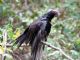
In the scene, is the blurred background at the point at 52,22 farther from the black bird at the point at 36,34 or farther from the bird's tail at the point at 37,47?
the bird's tail at the point at 37,47

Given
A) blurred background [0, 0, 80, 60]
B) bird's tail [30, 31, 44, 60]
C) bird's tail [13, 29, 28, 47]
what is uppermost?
bird's tail [13, 29, 28, 47]

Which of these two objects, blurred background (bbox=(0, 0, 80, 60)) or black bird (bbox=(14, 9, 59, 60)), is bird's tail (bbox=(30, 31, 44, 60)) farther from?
blurred background (bbox=(0, 0, 80, 60))

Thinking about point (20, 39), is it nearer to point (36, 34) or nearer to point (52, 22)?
point (36, 34)

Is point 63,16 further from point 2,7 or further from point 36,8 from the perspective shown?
point 2,7

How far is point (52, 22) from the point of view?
7094 mm

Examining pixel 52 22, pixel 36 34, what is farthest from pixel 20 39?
pixel 52 22

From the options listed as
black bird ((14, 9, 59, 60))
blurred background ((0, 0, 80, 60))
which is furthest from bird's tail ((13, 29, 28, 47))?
blurred background ((0, 0, 80, 60))

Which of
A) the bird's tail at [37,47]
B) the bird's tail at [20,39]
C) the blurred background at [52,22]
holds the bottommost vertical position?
the blurred background at [52,22]

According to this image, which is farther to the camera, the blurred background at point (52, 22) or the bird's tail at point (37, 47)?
the blurred background at point (52, 22)

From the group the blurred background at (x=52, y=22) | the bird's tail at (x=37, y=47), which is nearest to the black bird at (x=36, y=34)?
the bird's tail at (x=37, y=47)

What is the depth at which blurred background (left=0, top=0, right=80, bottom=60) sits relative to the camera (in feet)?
17.7

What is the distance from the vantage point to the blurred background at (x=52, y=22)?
540 cm

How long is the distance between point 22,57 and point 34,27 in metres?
1.08

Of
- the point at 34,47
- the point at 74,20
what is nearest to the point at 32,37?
the point at 34,47
